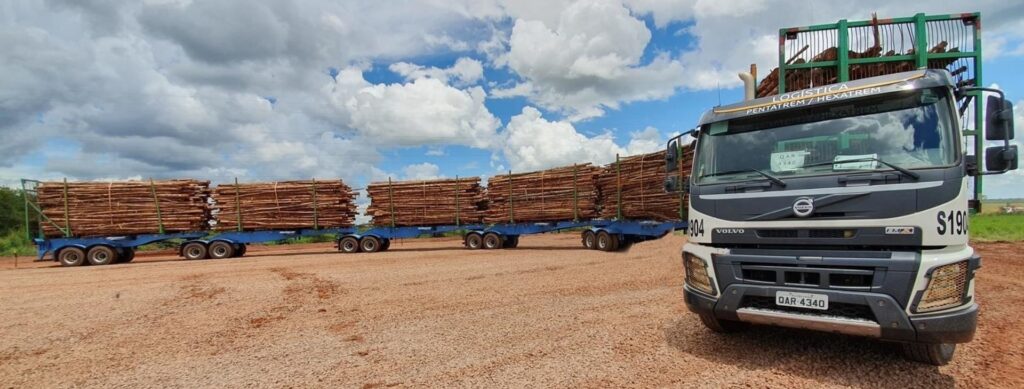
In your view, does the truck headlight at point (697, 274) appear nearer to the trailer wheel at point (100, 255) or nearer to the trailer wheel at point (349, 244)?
the trailer wheel at point (349, 244)

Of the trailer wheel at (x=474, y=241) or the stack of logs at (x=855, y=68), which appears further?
the trailer wheel at (x=474, y=241)

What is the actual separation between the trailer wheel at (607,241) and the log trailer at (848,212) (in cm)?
1062

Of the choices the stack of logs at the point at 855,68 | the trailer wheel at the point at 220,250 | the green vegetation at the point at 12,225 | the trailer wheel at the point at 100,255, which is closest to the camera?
the stack of logs at the point at 855,68

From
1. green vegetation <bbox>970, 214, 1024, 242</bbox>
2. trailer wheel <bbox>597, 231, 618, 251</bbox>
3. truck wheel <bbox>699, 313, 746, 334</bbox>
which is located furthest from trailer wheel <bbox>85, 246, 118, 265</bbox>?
green vegetation <bbox>970, 214, 1024, 242</bbox>

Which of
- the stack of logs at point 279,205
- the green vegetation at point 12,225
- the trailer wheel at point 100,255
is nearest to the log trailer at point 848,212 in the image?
the stack of logs at point 279,205

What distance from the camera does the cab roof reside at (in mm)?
3932

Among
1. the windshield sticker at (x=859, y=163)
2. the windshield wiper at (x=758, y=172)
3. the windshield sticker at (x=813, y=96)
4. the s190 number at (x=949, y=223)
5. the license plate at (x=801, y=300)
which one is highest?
the windshield sticker at (x=813, y=96)

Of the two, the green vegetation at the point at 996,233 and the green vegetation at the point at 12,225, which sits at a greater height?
the green vegetation at the point at 12,225

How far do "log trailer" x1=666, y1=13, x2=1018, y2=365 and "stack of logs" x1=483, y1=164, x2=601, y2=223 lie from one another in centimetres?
1159

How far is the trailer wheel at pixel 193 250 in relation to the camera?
17.2m

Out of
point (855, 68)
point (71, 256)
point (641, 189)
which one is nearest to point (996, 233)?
point (641, 189)

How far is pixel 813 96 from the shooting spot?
14.4 feet

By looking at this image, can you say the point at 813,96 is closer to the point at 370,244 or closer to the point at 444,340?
the point at 444,340

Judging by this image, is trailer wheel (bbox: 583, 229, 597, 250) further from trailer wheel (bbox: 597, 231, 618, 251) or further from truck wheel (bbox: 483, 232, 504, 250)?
truck wheel (bbox: 483, 232, 504, 250)
